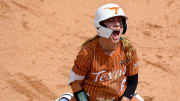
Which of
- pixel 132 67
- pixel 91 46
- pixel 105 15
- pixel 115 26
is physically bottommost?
pixel 132 67

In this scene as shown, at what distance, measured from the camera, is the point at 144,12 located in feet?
31.3

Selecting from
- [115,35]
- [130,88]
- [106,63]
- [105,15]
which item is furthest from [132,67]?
[105,15]

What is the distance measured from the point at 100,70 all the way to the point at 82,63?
23 cm

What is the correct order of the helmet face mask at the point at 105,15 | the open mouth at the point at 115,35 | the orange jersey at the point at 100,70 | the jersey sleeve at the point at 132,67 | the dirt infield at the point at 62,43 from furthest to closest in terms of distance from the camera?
1. the dirt infield at the point at 62,43
2. the jersey sleeve at the point at 132,67
3. the orange jersey at the point at 100,70
4. the open mouth at the point at 115,35
5. the helmet face mask at the point at 105,15

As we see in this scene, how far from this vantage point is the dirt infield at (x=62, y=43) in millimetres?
6434

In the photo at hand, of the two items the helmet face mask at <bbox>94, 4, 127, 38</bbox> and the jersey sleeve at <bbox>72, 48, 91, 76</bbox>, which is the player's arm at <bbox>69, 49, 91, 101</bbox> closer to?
the jersey sleeve at <bbox>72, 48, 91, 76</bbox>

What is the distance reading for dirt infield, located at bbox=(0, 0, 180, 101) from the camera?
643cm

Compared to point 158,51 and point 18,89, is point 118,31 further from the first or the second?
point 158,51

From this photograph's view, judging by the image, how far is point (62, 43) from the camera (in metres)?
7.97

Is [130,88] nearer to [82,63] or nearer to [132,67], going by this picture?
[132,67]

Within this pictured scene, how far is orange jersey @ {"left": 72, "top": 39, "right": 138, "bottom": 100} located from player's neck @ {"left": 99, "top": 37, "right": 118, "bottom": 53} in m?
0.04

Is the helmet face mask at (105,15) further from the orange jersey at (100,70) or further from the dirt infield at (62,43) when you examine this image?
the dirt infield at (62,43)

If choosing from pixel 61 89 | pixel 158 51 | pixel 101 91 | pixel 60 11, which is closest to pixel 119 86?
pixel 101 91

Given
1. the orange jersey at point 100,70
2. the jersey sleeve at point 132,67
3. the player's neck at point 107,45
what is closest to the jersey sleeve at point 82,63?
the orange jersey at point 100,70
